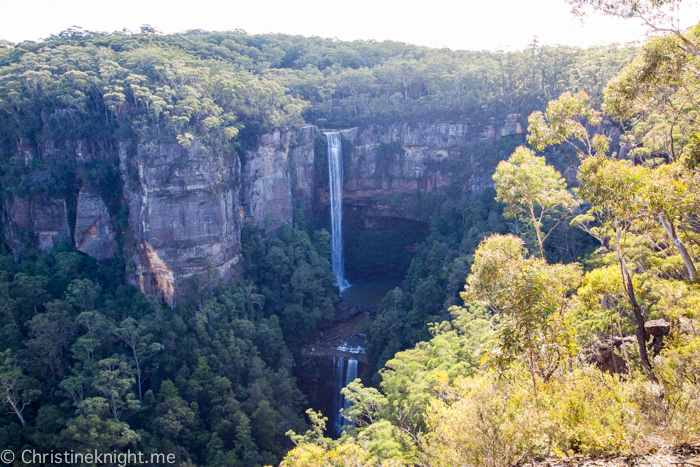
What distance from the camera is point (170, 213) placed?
76.4 ft

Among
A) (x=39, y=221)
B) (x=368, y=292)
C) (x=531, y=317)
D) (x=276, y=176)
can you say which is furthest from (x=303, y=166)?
(x=531, y=317)

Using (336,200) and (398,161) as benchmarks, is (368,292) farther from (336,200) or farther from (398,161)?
(398,161)

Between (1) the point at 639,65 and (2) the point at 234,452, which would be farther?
(2) the point at 234,452

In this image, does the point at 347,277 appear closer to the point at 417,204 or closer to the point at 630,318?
the point at 417,204

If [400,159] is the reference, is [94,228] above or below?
below

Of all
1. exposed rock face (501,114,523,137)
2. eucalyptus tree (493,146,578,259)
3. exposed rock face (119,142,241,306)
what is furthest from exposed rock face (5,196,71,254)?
exposed rock face (501,114,523,137)

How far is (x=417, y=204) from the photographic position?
35.9 metres

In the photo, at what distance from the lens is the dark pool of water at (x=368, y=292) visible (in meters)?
31.9

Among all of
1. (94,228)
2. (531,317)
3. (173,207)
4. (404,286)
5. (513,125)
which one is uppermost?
(513,125)

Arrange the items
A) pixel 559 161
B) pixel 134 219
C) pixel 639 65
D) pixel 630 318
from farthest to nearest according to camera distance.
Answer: pixel 559 161 → pixel 134 219 → pixel 630 318 → pixel 639 65

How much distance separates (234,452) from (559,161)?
74.7 feet

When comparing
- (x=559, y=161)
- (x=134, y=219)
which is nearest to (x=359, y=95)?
(x=559, y=161)

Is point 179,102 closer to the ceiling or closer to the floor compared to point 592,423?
closer to the ceiling

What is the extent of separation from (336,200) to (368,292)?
23.9 ft
